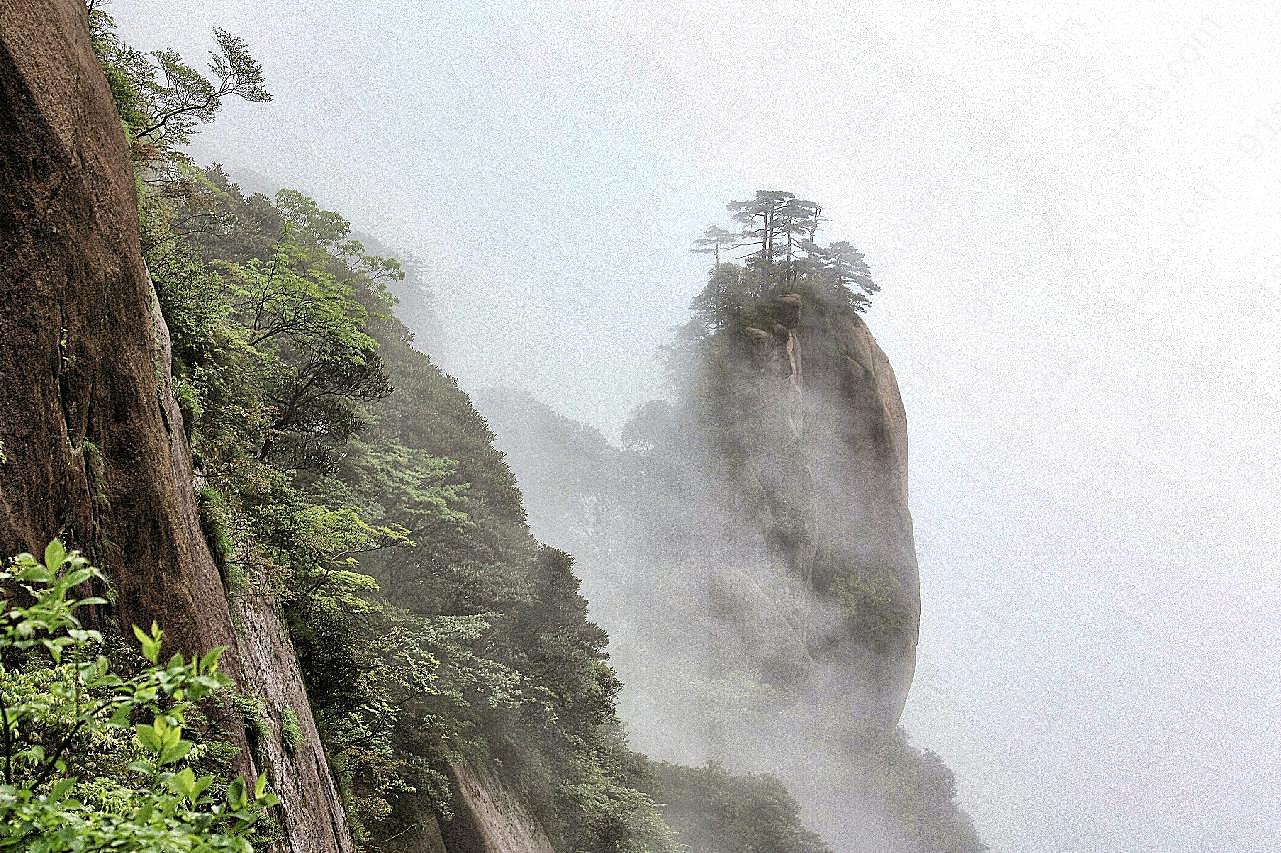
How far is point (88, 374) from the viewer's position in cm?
471

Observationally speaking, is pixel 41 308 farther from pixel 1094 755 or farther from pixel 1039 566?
pixel 1039 566

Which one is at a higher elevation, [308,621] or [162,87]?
[162,87]

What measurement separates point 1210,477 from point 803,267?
703ft

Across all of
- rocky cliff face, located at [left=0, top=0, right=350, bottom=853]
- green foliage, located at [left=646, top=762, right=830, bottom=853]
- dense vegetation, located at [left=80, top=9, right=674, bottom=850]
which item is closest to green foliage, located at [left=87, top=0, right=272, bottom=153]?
dense vegetation, located at [left=80, top=9, right=674, bottom=850]

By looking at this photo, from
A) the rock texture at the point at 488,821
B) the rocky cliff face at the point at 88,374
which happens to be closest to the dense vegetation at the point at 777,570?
the rock texture at the point at 488,821

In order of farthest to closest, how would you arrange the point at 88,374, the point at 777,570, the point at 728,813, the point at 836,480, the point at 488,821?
the point at 836,480
the point at 777,570
the point at 728,813
the point at 488,821
the point at 88,374

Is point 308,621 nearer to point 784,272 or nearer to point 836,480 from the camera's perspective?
point 836,480

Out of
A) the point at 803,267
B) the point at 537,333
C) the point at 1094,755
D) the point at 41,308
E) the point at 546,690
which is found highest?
the point at 537,333

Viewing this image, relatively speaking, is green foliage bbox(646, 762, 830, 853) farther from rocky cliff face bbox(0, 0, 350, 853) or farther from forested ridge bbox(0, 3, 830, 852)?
rocky cliff face bbox(0, 0, 350, 853)

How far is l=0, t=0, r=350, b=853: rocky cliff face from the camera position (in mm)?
4023

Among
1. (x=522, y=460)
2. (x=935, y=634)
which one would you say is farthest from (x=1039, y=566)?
(x=522, y=460)

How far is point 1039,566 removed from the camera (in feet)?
486

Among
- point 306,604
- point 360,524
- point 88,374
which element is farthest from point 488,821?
point 88,374

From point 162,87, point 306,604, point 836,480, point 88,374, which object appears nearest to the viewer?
point 88,374
